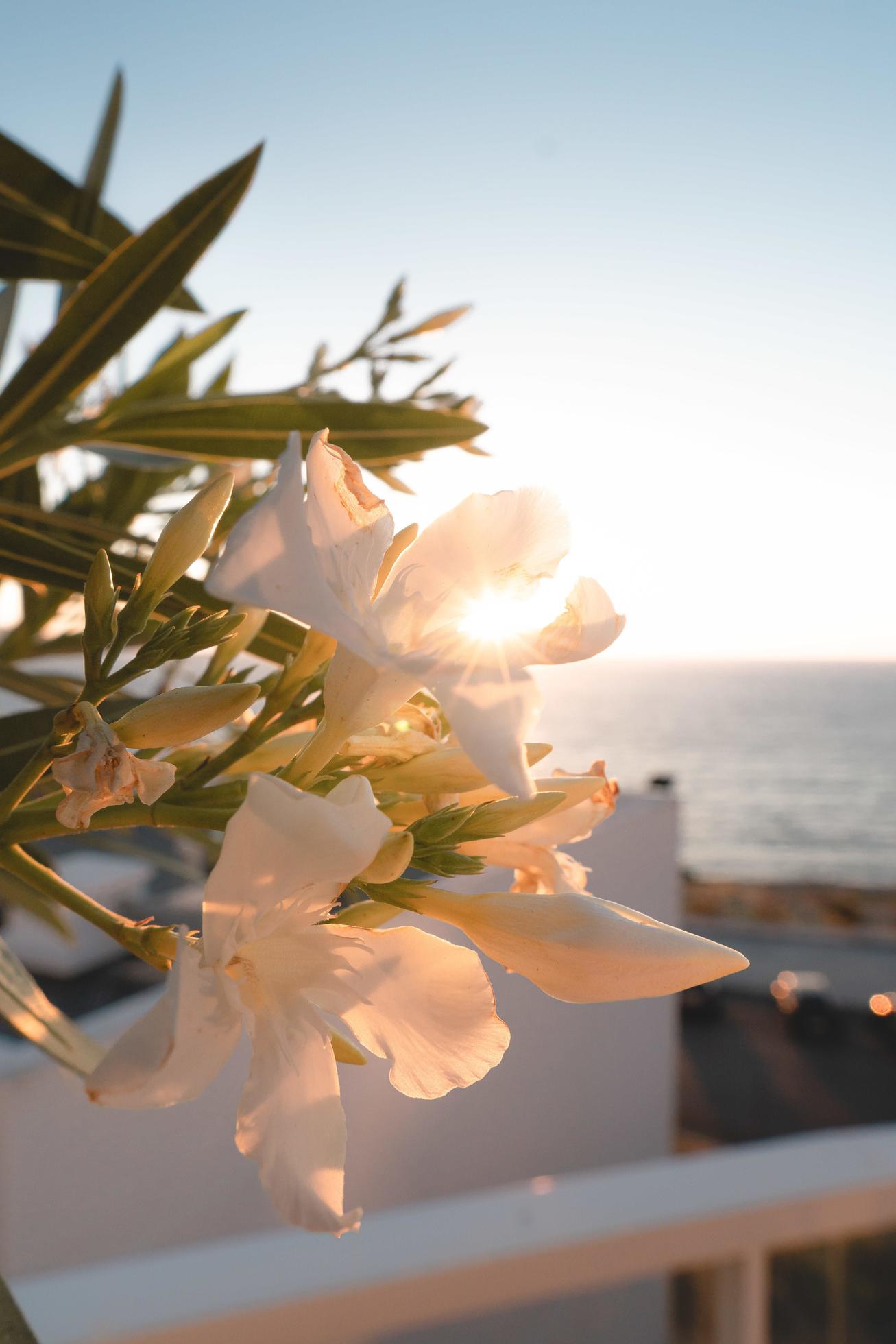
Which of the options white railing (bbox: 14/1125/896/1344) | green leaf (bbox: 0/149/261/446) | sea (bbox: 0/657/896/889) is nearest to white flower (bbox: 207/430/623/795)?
green leaf (bbox: 0/149/261/446)

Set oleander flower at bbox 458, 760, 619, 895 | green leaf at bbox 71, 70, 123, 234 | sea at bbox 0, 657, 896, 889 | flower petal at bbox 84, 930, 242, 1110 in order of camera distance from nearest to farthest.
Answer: flower petal at bbox 84, 930, 242, 1110, oleander flower at bbox 458, 760, 619, 895, green leaf at bbox 71, 70, 123, 234, sea at bbox 0, 657, 896, 889

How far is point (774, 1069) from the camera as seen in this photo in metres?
11.1

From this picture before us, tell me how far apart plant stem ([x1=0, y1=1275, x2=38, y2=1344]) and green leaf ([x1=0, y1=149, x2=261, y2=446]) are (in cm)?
41

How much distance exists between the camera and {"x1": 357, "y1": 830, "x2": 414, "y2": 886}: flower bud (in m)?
0.23

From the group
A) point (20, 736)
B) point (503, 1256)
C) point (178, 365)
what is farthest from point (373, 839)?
point (503, 1256)

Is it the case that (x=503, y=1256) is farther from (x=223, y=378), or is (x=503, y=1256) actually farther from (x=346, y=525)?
(x=346, y=525)

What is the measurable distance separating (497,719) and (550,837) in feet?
0.38

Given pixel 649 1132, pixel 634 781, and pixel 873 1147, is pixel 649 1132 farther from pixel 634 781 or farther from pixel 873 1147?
pixel 634 781

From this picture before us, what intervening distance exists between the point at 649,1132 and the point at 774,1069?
28.0 ft

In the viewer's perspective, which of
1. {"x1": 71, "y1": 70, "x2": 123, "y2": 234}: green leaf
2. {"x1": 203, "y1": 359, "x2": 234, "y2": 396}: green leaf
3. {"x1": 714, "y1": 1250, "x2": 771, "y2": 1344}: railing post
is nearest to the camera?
{"x1": 71, "y1": 70, "x2": 123, "y2": 234}: green leaf

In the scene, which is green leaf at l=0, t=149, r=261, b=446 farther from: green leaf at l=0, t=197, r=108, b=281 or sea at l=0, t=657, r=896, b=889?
sea at l=0, t=657, r=896, b=889

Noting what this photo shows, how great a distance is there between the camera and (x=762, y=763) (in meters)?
41.7

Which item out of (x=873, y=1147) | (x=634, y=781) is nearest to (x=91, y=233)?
(x=873, y=1147)

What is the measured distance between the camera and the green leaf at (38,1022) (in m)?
0.29
